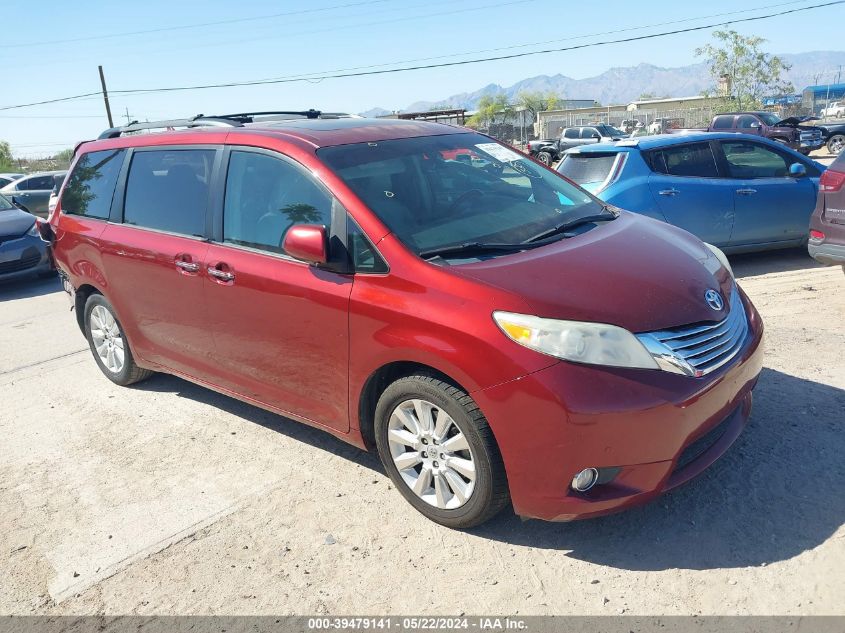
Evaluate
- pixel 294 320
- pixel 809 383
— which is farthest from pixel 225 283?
pixel 809 383

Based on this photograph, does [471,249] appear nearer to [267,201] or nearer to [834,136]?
[267,201]

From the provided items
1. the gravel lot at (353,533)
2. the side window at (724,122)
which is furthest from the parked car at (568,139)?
the gravel lot at (353,533)

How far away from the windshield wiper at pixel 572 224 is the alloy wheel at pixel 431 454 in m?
1.01

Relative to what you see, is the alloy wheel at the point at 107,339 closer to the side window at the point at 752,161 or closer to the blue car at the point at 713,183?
the blue car at the point at 713,183

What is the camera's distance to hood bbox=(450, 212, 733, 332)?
298 centimetres

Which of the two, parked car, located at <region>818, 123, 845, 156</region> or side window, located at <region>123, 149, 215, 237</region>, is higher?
side window, located at <region>123, 149, 215, 237</region>

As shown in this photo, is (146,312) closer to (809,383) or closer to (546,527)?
(546,527)

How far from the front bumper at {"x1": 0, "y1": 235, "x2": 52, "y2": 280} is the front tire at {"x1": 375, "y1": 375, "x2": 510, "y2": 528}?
876 centimetres

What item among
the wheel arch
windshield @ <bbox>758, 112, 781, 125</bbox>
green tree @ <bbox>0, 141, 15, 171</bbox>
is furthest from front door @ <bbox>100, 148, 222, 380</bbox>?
green tree @ <bbox>0, 141, 15, 171</bbox>

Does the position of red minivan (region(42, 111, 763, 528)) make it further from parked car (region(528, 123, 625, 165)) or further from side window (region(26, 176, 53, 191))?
parked car (region(528, 123, 625, 165))

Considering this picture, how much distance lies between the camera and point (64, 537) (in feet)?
11.8

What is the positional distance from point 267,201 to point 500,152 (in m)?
1.51

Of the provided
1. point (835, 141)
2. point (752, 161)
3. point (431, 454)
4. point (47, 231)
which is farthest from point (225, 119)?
point (835, 141)

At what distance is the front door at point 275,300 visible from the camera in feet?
11.8
